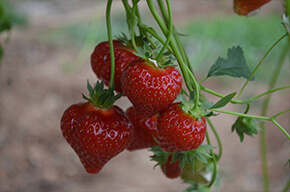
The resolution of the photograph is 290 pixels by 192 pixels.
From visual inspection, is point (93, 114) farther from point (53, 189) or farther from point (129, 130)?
point (53, 189)

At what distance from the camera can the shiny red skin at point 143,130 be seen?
25.3 inches

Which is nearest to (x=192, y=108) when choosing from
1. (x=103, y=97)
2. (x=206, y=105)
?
(x=206, y=105)

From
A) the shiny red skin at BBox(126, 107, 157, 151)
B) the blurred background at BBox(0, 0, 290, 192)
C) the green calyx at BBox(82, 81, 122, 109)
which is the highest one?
the green calyx at BBox(82, 81, 122, 109)

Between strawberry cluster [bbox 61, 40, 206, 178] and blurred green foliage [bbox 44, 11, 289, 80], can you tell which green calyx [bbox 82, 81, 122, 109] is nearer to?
strawberry cluster [bbox 61, 40, 206, 178]

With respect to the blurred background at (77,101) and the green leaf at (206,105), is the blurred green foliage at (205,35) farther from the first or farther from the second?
the green leaf at (206,105)

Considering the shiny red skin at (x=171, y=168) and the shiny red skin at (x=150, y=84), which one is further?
the shiny red skin at (x=171, y=168)

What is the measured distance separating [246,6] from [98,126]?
35 cm

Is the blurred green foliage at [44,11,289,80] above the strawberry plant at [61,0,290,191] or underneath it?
underneath

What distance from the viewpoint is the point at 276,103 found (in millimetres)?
2455

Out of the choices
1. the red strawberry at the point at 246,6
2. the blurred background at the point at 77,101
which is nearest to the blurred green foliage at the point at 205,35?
the blurred background at the point at 77,101

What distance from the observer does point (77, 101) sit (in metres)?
2.41

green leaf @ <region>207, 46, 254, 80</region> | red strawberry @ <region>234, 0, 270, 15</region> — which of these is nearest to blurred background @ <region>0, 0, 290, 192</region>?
red strawberry @ <region>234, 0, 270, 15</region>

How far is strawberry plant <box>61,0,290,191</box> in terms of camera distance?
20.2 inches

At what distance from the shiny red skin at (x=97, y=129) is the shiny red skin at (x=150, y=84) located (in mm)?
60
